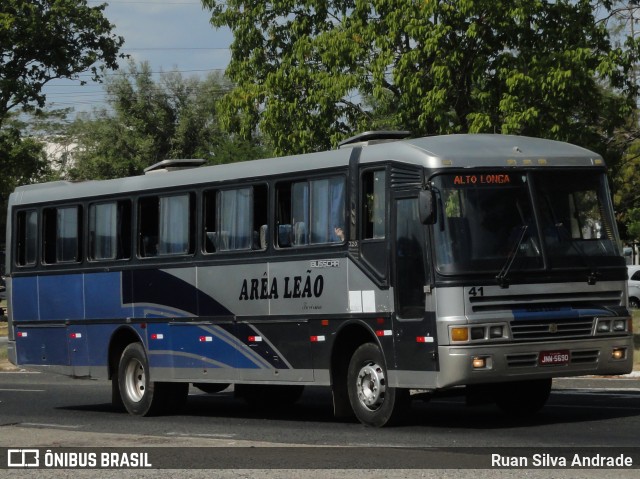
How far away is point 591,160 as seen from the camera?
51.8 feet

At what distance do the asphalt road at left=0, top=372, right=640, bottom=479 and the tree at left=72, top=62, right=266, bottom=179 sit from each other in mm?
58963

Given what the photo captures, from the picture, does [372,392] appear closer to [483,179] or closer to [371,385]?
[371,385]

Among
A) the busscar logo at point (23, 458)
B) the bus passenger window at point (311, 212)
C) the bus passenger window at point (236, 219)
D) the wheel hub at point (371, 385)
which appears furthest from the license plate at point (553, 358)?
the busscar logo at point (23, 458)

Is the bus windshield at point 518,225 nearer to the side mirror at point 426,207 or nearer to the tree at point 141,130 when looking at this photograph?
the side mirror at point 426,207

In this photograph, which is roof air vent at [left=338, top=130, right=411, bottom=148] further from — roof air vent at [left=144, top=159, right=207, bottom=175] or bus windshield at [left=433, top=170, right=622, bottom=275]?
roof air vent at [left=144, top=159, right=207, bottom=175]

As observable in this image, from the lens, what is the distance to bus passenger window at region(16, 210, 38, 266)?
21578 millimetres

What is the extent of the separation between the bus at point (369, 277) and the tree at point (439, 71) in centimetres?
835

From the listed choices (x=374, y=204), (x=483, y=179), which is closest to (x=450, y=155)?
(x=483, y=179)

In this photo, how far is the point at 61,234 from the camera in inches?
828

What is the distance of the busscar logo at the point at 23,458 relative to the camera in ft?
40.7

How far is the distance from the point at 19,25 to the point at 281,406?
29.9m

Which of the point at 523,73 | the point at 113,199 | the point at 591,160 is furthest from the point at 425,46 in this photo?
the point at 591,160

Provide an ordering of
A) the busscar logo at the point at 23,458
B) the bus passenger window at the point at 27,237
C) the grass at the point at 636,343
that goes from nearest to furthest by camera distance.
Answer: the busscar logo at the point at 23,458 < the bus passenger window at the point at 27,237 < the grass at the point at 636,343

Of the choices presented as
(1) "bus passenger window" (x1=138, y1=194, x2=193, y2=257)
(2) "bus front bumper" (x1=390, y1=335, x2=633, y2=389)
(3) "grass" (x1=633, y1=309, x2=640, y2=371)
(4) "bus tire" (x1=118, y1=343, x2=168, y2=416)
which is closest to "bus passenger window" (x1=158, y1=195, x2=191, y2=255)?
(1) "bus passenger window" (x1=138, y1=194, x2=193, y2=257)
